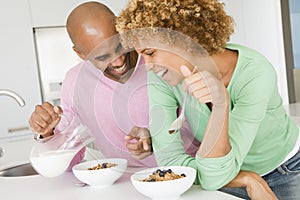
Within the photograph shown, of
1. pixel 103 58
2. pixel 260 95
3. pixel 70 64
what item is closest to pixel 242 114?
pixel 260 95

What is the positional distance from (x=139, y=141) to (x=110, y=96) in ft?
0.36

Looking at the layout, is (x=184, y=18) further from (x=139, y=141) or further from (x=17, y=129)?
(x=17, y=129)

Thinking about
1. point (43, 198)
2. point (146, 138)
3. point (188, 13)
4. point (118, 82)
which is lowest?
point (43, 198)

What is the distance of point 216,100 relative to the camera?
2.32 ft

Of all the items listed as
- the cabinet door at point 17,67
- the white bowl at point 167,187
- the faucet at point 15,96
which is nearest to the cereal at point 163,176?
the white bowl at point 167,187

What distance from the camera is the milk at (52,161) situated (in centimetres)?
92

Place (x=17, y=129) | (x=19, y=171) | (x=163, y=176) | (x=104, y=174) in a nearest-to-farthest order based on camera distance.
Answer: (x=163, y=176) → (x=104, y=174) → (x=19, y=171) → (x=17, y=129)

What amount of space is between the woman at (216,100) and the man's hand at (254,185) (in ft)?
0.07

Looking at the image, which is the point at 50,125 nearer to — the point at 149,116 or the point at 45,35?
the point at 149,116

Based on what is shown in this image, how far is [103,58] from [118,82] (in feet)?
0.17

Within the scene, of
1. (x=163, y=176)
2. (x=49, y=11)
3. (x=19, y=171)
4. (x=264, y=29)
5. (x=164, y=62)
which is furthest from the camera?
(x=264, y=29)

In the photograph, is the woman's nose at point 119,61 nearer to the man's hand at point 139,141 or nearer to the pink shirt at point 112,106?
the pink shirt at point 112,106

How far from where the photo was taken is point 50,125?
999 mm

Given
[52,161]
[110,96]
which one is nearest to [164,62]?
[110,96]
